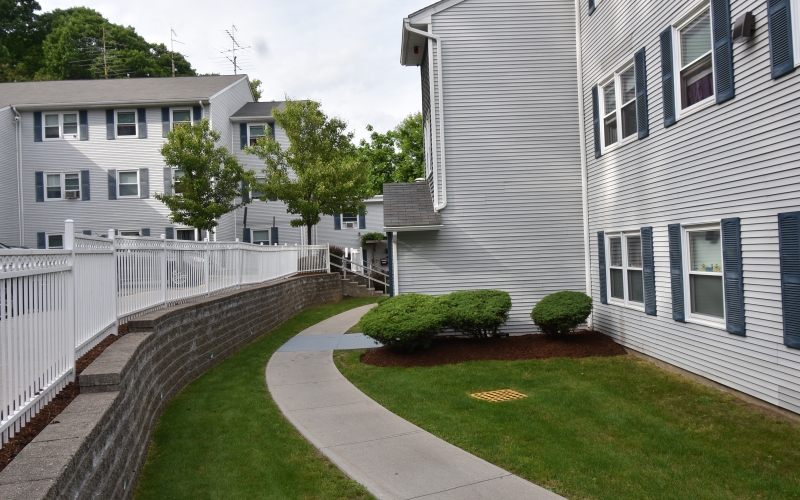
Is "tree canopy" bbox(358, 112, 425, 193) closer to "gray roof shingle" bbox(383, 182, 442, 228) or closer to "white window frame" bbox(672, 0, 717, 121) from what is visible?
"gray roof shingle" bbox(383, 182, 442, 228)

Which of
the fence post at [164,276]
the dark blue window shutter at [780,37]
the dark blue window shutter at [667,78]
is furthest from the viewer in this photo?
the fence post at [164,276]

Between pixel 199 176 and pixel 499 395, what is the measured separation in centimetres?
1696

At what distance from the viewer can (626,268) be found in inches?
408

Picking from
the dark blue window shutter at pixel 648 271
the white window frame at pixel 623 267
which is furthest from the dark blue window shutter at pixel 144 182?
the dark blue window shutter at pixel 648 271

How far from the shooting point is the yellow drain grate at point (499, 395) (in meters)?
7.83

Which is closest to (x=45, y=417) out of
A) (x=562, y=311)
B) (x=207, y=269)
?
(x=207, y=269)

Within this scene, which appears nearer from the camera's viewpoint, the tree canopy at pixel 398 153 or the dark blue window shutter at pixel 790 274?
the dark blue window shutter at pixel 790 274

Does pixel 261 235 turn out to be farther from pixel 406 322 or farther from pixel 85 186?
pixel 406 322

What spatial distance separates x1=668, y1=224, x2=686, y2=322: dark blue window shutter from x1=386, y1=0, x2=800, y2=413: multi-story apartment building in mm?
24

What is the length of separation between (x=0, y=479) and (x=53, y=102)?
26.9m

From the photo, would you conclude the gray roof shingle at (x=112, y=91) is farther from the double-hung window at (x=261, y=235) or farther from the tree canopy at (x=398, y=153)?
the tree canopy at (x=398, y=153)

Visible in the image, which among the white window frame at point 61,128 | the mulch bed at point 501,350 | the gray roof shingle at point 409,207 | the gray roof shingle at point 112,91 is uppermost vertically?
the gray roof shingle at point 112,91

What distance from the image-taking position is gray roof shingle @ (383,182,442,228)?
1205cm

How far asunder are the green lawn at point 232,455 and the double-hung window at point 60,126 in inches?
846
